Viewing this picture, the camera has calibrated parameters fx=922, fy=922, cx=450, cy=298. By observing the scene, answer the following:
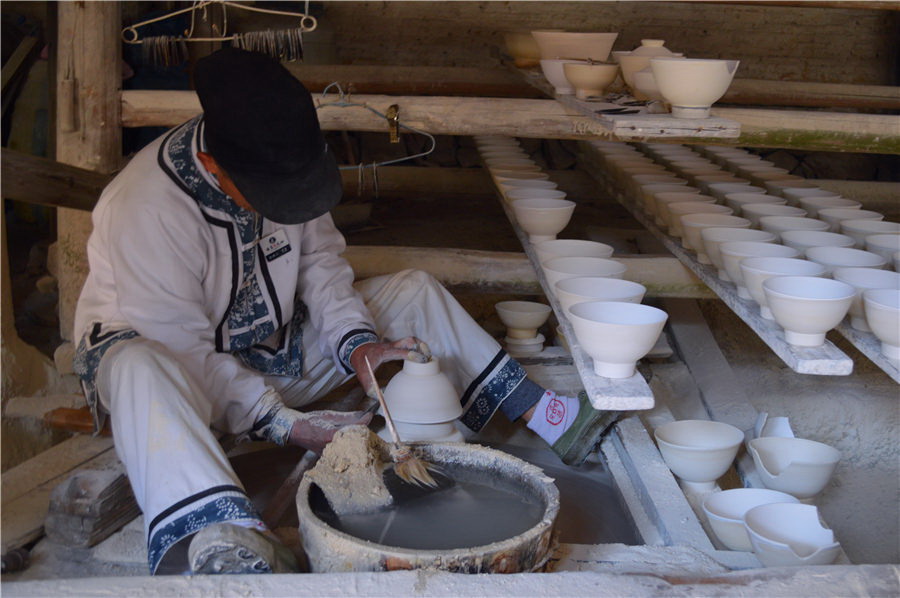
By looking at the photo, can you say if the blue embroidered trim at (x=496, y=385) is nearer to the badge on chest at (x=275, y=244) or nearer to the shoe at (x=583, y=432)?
the shoe at (x=583, y=432)

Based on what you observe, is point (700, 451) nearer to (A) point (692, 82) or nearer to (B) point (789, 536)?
(B) point (789, 536)

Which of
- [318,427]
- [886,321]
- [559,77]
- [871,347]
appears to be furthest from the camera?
[559,77]

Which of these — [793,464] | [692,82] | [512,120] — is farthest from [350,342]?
[793,464]

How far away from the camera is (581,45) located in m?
3.73

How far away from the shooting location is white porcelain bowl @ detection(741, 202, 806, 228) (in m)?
3.35

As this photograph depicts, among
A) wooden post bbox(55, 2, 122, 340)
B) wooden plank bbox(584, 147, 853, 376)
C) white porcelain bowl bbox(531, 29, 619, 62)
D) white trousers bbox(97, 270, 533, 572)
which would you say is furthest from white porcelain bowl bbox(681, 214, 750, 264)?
wooden post bbox(55, 2, 122, 340)

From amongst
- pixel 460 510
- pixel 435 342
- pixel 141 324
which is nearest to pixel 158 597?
pixel 460 510

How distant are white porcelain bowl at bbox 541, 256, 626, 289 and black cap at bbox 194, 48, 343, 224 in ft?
2.56

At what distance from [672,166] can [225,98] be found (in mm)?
2693

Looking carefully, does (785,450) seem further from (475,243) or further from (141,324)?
(475,243)

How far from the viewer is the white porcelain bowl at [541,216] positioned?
3.42 metres

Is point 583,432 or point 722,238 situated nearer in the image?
point 722,238

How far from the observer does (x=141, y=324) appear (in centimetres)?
255

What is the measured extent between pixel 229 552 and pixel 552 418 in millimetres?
1415
